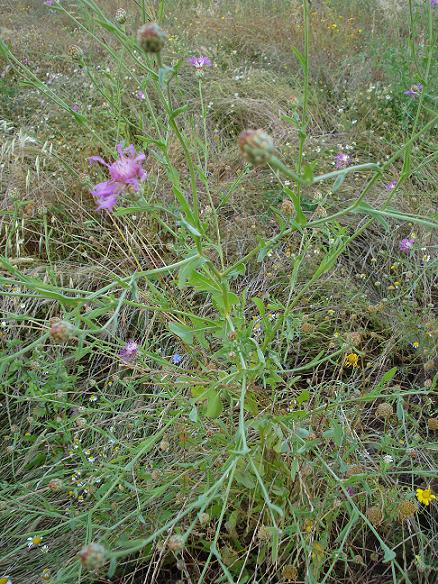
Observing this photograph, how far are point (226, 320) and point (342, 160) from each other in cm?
161

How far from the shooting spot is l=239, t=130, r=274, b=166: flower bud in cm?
84

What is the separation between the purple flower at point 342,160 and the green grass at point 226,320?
8 centimetres

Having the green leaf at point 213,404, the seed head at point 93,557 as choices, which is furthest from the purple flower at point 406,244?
the seed head at point 93,557

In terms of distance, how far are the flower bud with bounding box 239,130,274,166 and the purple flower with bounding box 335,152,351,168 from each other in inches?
70.9

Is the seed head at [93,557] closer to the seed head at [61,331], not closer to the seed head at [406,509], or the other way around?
the seed head at [61,331]

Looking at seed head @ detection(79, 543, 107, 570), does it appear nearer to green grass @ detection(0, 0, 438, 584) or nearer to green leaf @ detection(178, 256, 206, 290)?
green grass @ detection(0, 0, 438, 584)

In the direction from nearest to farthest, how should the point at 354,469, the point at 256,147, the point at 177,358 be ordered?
the point at 256,147 < the point at 354,469 < the point at 177,358

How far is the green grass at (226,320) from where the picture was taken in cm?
126

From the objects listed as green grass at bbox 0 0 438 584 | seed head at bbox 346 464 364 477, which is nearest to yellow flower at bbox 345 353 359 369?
green grass at bbox 0 0 438 584

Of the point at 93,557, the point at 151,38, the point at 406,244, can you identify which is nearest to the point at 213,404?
the point at 93,557

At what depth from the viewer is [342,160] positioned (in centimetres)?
262

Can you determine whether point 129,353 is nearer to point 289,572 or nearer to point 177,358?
point 177,358

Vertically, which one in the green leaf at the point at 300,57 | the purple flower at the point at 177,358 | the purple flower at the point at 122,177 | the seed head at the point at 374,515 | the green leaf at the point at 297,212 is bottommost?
the purple flower at the point at 177,358

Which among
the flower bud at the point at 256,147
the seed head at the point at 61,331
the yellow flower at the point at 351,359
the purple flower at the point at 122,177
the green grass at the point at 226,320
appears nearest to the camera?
the flower bud at the point at 256,147
